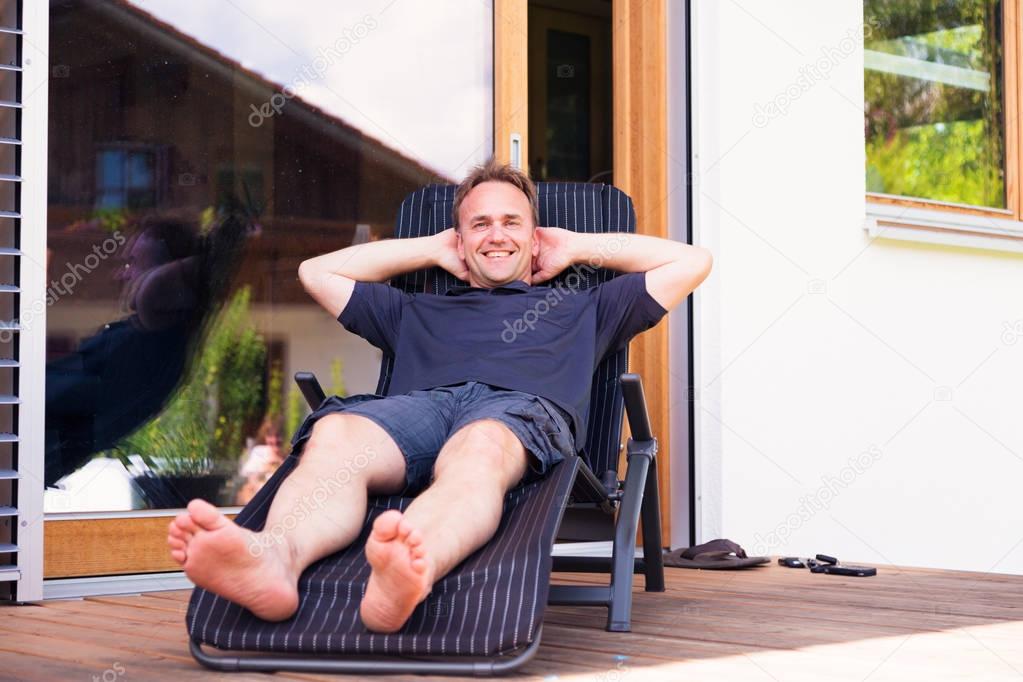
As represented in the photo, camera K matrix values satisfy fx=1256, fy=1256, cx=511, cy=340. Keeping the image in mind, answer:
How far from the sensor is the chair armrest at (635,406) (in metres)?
2.54

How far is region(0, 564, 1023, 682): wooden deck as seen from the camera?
1996 millimetres

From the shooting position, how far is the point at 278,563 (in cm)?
193

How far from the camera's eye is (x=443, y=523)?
1993 mm

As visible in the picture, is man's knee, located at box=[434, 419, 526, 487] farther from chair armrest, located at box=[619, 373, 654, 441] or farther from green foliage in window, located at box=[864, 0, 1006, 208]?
green foliage in window, located at box=[864, 0, 1006, 208]

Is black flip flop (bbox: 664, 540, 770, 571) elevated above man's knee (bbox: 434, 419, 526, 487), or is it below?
below

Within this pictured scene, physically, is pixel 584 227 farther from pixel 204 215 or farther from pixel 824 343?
pixel 824 343

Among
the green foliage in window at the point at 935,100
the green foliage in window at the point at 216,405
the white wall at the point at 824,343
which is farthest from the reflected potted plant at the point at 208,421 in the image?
the green foliage in window at the point at 935,100

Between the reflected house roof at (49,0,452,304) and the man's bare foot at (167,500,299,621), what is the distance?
146 cm

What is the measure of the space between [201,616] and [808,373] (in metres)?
2.74

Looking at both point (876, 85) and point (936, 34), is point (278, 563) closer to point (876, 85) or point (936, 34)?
point (876, 85)

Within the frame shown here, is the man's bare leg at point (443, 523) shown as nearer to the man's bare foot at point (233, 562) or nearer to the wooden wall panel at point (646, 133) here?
the man's bare foot at point (233, 562)

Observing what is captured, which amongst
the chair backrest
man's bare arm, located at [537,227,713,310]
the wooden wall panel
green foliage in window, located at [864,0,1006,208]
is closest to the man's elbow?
man's bare arm, located at [537,227,713,310]

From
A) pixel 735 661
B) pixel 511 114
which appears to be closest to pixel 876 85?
pixel 511 114

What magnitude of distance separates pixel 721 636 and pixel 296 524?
2.82 feet
